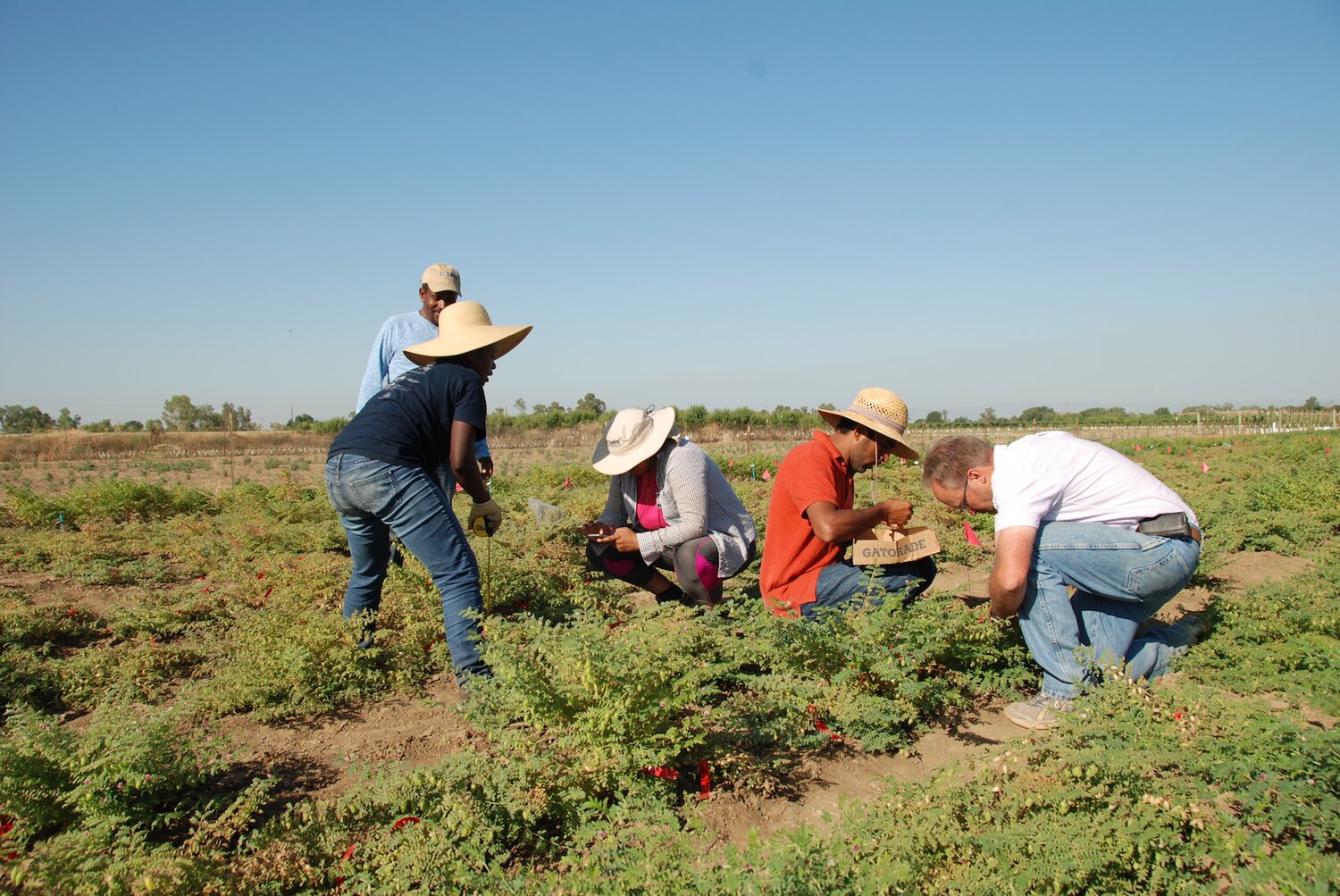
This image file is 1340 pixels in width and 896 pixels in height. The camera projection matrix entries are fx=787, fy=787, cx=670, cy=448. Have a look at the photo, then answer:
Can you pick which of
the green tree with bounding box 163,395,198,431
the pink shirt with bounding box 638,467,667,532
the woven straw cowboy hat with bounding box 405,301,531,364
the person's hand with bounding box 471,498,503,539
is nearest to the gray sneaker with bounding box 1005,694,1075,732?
the pink shirt with bounding box 638,467,667,532

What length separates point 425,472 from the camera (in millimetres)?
3545

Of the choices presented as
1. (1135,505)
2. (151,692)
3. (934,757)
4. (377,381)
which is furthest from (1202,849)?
(377,381)

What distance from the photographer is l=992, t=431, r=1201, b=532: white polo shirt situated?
3096 millimetres

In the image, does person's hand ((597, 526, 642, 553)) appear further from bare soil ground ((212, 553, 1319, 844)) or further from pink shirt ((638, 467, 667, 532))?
bare soil ground ((212, 553, 1319, 844))

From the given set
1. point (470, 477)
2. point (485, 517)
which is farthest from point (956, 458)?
point (485, 517)

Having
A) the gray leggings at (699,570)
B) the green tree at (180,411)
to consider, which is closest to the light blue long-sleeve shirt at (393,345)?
the gray leggings at (699,570)

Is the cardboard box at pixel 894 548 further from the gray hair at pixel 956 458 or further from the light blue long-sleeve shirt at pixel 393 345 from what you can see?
the light blue long-sleeve shirt at pixel 393 345

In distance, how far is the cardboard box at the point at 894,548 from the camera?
3609mm

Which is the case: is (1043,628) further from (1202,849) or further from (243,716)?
(243,716)

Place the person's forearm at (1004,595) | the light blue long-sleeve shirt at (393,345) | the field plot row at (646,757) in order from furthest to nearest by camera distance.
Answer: the light blue long-sleeve shirt at (393,345)
the person's forearm at (1004,595)
the field plot row at (646,757)

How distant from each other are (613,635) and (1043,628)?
1772 millimetres

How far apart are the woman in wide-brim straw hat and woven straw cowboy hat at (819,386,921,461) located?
5.51 feet

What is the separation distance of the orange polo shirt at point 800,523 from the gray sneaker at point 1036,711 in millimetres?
968

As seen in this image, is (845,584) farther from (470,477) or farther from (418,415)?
(418,415)
